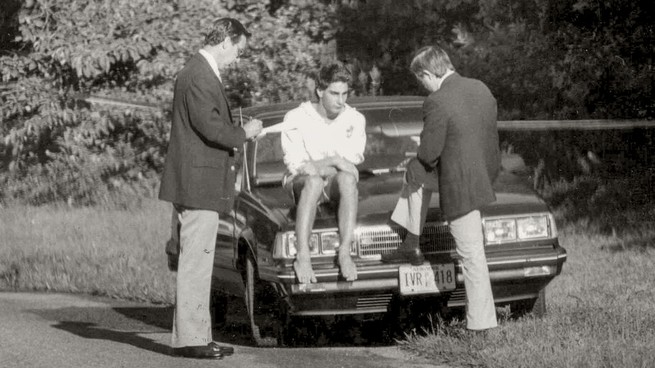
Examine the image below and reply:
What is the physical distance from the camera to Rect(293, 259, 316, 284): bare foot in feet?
29.9

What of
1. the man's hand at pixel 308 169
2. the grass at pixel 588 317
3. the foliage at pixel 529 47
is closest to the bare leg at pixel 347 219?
the man's hand at pixel 308 169

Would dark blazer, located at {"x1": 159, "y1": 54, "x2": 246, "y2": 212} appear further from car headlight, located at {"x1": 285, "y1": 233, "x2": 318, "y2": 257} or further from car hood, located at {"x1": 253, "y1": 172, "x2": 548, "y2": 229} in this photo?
car hood, located at {"x1": 253, "y1": 172, "x2": 548, "y2": 229}

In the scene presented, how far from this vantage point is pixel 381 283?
30.2 ft

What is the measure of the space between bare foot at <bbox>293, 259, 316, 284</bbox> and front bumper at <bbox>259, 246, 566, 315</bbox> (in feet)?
0.11

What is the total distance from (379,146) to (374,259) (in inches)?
67.5

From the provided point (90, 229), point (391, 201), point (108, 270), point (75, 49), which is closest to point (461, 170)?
point (391, 201)

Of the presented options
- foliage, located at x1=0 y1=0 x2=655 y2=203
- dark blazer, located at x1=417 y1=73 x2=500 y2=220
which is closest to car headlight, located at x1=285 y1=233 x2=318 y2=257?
dark blazer, located at x1=417 y1=73 x2=500 y2=220

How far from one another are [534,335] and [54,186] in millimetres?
11673

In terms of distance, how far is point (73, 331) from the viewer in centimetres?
1048

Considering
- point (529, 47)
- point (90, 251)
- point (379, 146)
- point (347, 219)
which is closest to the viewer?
point (347, 219)

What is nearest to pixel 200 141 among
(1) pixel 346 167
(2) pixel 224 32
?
(2) pixel 224 32

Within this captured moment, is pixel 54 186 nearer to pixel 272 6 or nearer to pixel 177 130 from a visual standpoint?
pixel 272 6

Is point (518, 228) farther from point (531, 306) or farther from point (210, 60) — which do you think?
point (210, 60)

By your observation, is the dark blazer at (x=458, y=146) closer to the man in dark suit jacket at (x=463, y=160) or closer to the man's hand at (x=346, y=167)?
the man in dark suit jacket at (x=463, y=160)
